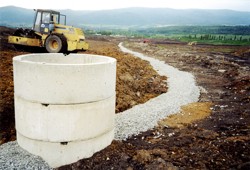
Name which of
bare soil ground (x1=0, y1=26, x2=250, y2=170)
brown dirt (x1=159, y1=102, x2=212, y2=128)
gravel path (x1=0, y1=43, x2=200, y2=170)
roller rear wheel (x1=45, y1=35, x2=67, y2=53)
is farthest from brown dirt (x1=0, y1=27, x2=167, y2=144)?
roller rear wheel (x1=45, y1=35, x2=67, y2=53)

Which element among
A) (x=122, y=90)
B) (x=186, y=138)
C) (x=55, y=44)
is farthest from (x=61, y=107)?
(x=55, y=44)

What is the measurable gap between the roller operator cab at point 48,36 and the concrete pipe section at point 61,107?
1098 centimetres

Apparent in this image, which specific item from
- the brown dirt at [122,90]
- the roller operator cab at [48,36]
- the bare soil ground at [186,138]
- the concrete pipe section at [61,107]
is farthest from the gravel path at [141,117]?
the roller operator cab at [48,36]

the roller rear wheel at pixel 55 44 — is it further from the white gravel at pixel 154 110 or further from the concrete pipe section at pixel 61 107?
the concrete pipe section at pixel 61 107

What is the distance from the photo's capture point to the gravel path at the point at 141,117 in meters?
5.50

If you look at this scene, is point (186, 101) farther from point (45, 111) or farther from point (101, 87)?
point (45, 111)

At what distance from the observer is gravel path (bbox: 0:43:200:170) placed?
5500 mm

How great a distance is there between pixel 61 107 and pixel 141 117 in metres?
3.93

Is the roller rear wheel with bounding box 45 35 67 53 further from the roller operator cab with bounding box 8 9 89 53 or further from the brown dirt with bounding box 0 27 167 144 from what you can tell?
the brown dirt with bounding box 0 27 167 144

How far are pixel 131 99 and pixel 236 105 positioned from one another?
13.4 feet

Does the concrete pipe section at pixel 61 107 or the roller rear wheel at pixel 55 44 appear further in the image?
the roller rear wheel at pixel 55 44

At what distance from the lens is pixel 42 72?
5.12 meters

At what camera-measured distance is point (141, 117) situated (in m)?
8.70

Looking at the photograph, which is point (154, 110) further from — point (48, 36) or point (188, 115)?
point (48, 36)
